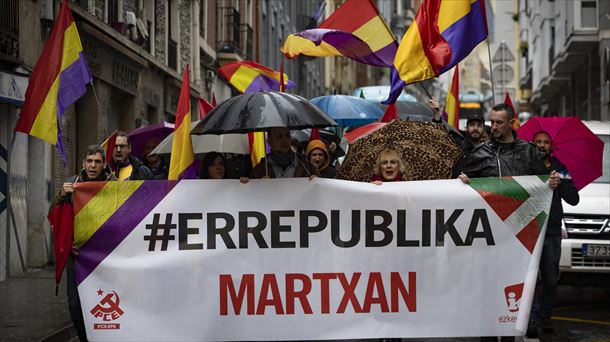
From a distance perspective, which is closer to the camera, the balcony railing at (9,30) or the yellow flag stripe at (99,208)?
the yellow flag stripe at (99,208)

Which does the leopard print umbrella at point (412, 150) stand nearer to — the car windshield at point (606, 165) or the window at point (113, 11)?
the car windshield at point (606, 165)

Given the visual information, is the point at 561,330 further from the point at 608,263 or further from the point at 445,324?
the point at 445,324

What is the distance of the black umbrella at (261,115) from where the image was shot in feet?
23.6

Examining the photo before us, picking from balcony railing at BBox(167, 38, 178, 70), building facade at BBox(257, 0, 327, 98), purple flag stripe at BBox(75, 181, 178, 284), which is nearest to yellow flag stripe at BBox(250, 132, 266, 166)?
purple flag stripe at BBox(75, 181, 178, 284)

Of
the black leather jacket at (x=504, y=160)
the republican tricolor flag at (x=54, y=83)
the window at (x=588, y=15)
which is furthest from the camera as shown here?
the window at (x=588, y=15)

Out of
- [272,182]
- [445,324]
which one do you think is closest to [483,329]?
[445,324]

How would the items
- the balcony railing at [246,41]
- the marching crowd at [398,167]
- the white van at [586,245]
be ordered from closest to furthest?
the marching crowd at [398,167] → the white van at [586,245] → the balcony railing at [246,41]

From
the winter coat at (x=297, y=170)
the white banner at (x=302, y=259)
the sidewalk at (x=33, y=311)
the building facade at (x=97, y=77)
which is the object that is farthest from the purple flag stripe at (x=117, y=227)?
the sidewalk at (x=33, y=311)

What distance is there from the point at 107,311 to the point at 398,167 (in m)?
2.27

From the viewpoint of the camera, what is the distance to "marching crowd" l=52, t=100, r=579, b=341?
313 inches

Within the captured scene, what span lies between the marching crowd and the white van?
4.65 feet

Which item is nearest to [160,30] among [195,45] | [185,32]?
[185,32]

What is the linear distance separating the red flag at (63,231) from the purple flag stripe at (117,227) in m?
0.10

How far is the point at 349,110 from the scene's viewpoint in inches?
648
